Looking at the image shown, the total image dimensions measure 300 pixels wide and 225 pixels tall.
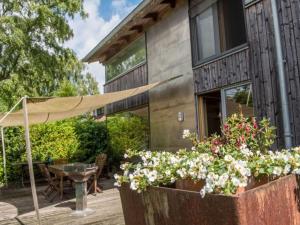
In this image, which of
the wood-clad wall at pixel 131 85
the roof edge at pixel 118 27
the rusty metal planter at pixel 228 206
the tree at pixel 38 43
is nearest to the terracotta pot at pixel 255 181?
the rusty metal planter at pixel 228 206

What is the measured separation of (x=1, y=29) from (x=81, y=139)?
695 cm

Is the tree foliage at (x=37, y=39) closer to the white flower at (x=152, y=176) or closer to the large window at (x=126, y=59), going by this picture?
the large window at (x=126, y=59)

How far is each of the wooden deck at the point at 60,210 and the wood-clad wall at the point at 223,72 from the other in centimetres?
310

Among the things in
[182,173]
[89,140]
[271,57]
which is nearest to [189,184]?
[182,173]

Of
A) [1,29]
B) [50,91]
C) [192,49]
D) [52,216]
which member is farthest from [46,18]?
[52,216]

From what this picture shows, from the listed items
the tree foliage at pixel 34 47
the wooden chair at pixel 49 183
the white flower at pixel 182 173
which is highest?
the tree foliage at pixel 34 47

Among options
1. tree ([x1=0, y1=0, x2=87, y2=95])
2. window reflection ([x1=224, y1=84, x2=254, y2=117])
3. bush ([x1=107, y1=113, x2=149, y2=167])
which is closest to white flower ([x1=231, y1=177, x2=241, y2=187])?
window reflection ([x1=224, y1=84, x2=254, y2=117])

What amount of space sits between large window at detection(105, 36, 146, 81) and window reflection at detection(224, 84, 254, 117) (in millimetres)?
4217

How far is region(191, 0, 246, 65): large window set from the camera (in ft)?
22.9

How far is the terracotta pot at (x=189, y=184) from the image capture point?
7.61ft

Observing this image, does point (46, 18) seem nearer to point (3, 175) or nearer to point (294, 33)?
point (3, 175)

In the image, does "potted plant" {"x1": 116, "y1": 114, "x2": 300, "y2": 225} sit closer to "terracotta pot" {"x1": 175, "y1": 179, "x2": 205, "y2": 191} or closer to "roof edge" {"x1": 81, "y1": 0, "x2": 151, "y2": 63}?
"terracotta pot" {"x1": 175, "y1": 179, "x2": 205, "y2": 191}

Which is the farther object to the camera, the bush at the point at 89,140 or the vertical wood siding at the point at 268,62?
the bush at the point at 89,140

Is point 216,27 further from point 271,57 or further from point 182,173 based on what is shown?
point 182,173
